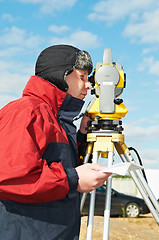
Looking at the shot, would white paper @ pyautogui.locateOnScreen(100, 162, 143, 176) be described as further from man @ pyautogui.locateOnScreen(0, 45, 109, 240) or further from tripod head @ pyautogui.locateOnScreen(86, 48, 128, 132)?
tripod head @ pyautogui.locateOnScreen(86, 48, 128, 132)

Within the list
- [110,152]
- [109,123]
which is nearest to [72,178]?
[110,152]

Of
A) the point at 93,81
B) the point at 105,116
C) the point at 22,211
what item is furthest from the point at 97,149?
the point at 22,211

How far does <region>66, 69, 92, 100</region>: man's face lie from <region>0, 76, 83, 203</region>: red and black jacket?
21cm

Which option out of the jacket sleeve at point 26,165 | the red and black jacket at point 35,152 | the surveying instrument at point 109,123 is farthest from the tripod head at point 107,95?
the jacket sleeve at point 26,165

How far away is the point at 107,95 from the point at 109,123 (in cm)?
25

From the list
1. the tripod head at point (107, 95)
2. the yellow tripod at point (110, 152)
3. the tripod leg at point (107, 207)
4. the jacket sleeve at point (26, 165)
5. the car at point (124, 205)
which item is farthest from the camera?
the car at point (124, 205)

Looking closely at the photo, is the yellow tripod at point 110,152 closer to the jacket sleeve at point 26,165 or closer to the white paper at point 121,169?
the white paper at point 121,169

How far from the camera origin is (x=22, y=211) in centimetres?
178

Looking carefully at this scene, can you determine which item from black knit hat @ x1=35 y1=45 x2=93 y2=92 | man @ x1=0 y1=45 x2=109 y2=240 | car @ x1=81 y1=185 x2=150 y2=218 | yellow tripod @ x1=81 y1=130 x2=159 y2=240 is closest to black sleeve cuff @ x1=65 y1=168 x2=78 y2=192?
man @ x1=0 y1=45 x2=109 y2=240

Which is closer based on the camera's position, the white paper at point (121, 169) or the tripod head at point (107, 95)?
the white paper at point (121, 169)

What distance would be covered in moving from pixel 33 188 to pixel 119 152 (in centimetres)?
124

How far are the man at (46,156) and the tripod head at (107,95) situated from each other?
487mm

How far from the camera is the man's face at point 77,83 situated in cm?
217

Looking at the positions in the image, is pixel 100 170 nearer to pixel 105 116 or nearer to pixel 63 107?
pixel 63 107
